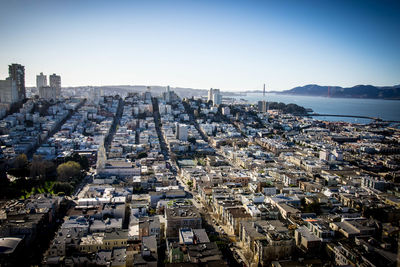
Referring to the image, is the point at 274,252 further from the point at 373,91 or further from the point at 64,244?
the point at 373,91

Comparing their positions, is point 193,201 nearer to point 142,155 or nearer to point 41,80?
point 142,155

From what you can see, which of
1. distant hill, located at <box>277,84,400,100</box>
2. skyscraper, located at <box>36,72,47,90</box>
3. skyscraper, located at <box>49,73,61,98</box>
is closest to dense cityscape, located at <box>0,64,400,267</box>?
skyscraper, located at <box>49,73,61,98</box>

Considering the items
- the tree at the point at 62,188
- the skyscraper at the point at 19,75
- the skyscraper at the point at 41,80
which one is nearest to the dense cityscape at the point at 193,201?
the tree at the point at 62,188

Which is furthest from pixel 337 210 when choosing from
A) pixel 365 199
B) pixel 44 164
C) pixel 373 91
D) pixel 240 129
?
pixel 373 91

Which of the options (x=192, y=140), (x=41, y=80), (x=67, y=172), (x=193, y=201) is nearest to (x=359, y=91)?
(x=192, y=140)

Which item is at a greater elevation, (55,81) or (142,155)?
(55,81)

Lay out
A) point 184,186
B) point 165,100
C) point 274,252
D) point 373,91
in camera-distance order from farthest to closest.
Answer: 1. point 373,91
2. point 165,100
3. point 184,186
4. point 274,252
